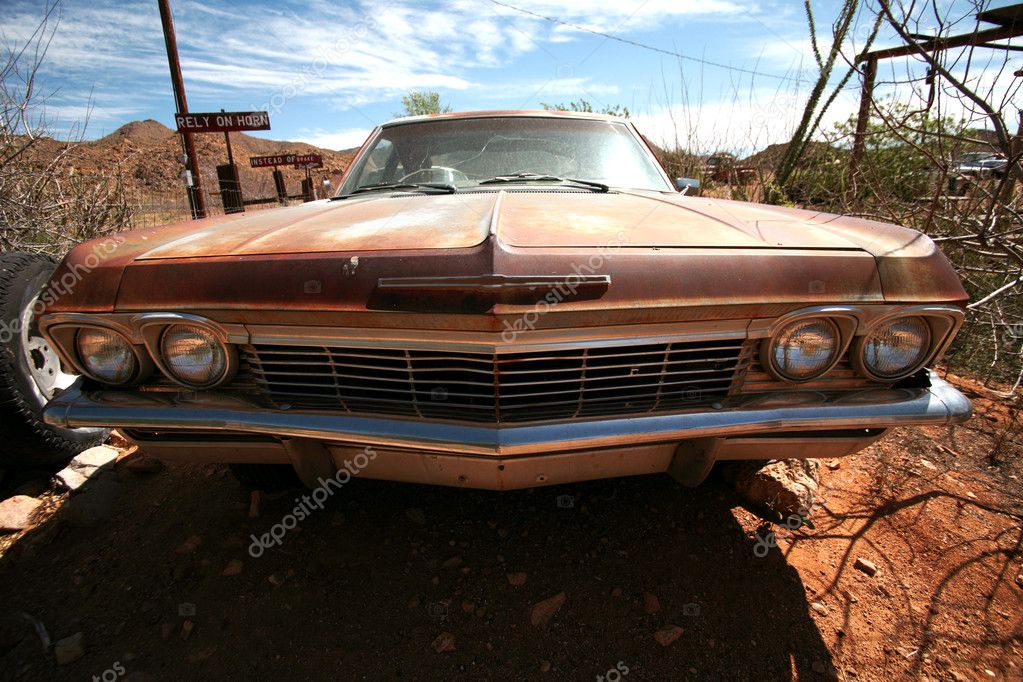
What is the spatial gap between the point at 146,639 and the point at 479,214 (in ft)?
5.89

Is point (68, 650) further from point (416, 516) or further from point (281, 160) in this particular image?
point (281, 160)

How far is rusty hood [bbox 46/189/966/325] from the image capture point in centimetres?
139

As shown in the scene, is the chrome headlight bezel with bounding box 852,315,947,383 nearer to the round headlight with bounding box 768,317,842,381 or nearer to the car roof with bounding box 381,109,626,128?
the round headlight with bounding box 768,317,842,381

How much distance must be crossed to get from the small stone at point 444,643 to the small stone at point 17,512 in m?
1.98

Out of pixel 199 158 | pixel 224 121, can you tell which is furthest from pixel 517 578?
pixel 199 158

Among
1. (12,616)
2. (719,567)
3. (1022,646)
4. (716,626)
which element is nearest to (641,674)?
(716,626)

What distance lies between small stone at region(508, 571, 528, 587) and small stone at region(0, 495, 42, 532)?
7.06 feet

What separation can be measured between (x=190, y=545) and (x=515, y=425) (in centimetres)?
157

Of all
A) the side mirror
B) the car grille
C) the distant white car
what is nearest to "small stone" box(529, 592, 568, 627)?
the car grille

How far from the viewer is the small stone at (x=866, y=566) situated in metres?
1.99

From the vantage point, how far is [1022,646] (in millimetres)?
1686

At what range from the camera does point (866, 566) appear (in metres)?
2.01

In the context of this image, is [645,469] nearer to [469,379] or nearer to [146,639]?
[469,379]

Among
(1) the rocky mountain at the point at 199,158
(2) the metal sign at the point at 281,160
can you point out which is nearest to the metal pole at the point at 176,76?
(2) the metal sign at the point at 281,160
